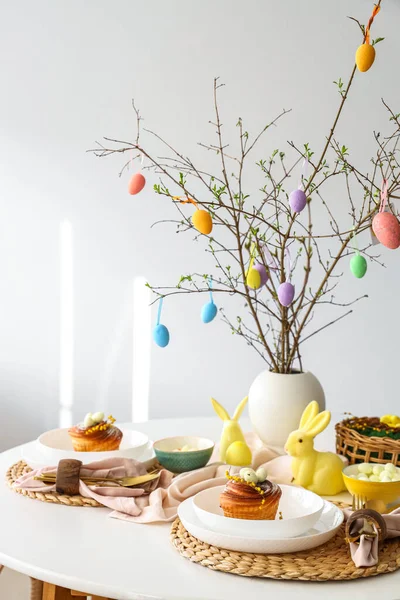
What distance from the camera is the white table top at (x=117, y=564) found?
1.00 metres

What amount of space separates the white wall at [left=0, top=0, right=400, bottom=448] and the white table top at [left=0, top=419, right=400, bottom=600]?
2.05 meters

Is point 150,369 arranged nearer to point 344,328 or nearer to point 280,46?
point 344,328

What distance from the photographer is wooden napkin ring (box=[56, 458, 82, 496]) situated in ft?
4.46

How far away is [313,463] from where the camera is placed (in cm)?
140

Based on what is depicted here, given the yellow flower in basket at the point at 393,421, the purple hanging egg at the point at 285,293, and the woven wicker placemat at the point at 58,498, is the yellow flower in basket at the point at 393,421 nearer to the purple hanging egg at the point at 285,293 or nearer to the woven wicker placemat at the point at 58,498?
the purple hanging egg at the point at 285,293

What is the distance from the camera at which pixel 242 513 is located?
1.13 meters

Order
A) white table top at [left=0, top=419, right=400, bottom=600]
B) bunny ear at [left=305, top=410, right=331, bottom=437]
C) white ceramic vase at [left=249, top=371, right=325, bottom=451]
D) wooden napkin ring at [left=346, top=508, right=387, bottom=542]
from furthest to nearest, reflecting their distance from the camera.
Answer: white ceramic vase at [left=249, top=371, right=325, bottom=451], bunny ear at [left=305, top=410, right=331, bottom=437], wooden napkin ring at [left=346, top=508, right=387, bottom=542], white table top at [left=0, top=419, right=400, bottom=600]

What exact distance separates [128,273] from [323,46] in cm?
128

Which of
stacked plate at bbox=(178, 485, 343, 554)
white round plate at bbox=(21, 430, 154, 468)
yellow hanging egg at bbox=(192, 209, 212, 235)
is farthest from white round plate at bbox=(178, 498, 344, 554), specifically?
yellow hanging egg at bbox=(192, 209, 212, 235)

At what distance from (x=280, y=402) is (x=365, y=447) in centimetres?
24

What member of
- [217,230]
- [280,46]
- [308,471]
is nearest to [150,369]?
[217,230]

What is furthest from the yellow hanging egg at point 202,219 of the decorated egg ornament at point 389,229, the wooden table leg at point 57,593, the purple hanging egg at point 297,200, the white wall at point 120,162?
the white wall at point 120,162

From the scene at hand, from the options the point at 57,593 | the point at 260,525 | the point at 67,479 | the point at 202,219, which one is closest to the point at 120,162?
the point at 202,219

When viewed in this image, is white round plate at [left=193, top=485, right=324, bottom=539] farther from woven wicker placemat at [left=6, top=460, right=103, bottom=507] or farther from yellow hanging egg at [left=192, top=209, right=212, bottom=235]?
yellow hanging egg at [left=192, top=209, right=212, bottom=235]
